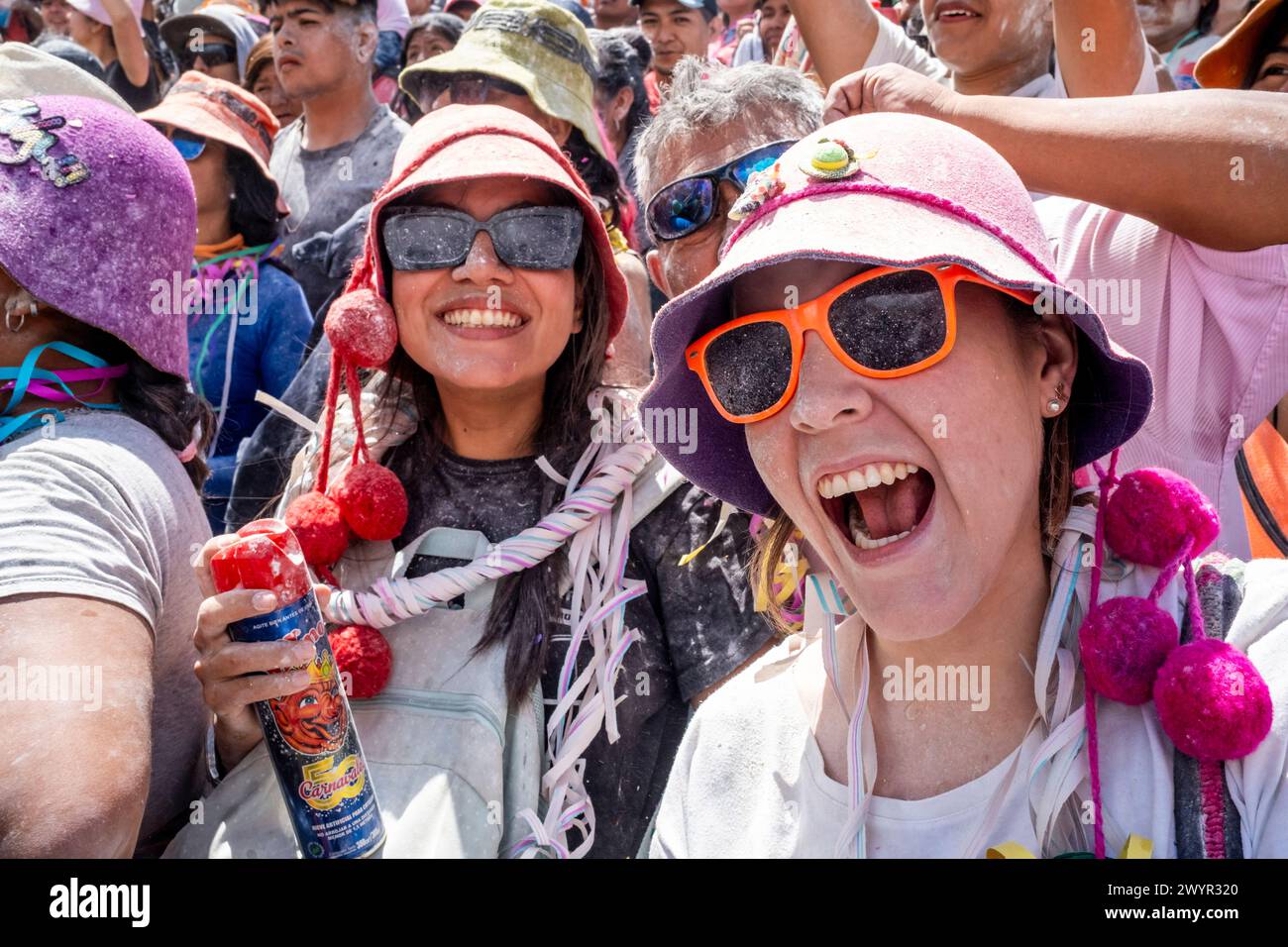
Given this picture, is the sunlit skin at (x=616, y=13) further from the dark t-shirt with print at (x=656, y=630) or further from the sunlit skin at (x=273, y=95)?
the dark t-shirt with print at (x=656, y=630)

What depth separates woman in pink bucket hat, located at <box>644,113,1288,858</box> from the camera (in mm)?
1495

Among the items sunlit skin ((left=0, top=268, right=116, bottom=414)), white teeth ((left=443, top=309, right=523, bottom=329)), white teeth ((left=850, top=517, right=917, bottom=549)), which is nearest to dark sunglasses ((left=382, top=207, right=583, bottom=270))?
white teeth ((left=443, top=309, right=523, bottom=329))

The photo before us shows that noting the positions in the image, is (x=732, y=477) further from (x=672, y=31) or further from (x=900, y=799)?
(x=672, y=31)

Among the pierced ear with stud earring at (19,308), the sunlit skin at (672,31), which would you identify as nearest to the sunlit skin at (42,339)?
the pierced ear with stud earring at (19,308)

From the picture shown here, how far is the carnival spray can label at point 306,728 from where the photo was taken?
188 centimetres

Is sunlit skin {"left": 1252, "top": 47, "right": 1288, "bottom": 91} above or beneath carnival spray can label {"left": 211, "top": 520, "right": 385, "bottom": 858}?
above

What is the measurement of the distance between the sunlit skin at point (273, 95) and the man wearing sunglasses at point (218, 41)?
30cm

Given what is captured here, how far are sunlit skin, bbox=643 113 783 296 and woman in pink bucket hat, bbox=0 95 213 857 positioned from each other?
119 centimetres

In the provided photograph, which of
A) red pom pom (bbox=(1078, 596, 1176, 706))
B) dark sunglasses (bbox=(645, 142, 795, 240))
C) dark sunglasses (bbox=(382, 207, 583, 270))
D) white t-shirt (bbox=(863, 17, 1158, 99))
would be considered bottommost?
red pom pom (bbox=(1078, 596, 1176, 706))

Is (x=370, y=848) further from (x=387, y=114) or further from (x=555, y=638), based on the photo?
(x=387, y=114)

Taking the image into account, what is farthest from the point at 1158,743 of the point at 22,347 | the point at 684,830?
the point at 22,347

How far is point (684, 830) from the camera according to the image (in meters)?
1.87

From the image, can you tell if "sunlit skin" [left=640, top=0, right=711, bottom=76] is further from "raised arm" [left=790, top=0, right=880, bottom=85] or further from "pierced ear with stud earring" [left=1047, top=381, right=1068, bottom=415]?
"pierced ear with stud earring" [left=1047, top=381, right=1068, bottom=415]

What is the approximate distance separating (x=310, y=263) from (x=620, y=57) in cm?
174
